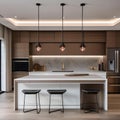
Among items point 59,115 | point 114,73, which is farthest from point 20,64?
point 59,115

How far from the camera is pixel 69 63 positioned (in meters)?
9.45

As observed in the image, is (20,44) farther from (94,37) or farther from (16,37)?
(94,37)

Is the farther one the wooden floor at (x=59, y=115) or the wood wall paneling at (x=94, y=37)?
the wood wall paneling at (x=94, y=37)

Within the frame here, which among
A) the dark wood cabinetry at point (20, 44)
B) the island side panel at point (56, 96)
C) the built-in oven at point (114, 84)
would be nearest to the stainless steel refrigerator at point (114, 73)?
the built-in oven at point (114, 84)

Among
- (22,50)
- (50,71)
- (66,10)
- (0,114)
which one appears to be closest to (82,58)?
(50,71)

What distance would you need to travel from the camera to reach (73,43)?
363 inches

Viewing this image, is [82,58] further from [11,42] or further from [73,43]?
[11,42]

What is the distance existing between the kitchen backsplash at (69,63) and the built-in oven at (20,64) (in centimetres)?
61

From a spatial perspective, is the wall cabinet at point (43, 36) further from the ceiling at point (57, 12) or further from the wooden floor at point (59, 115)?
the wooden floor at point (59, 115)

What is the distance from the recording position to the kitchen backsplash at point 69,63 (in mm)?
9453

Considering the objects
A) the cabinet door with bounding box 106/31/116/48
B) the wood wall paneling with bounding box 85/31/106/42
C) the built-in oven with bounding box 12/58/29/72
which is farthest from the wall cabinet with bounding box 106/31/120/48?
the built-in oven with bounding box 12/58/29/72

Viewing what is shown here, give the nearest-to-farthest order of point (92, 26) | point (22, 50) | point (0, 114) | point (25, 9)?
point (0, 114) → point (25, 9) → point (92, 26) → point (22, 50)

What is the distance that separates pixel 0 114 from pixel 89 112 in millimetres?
2262

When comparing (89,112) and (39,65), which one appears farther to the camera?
(39,65)
